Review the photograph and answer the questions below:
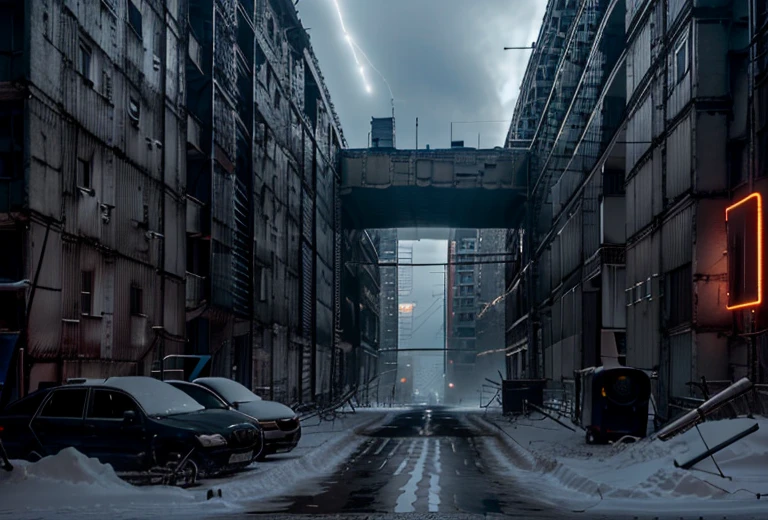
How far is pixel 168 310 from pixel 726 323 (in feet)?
53.5

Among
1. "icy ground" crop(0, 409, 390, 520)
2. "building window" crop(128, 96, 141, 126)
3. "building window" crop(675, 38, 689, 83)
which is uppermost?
"building window" crop(675, 38, 689, 83)

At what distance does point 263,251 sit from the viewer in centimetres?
4116

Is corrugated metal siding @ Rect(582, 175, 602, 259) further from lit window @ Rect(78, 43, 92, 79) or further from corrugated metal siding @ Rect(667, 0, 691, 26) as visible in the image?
lit window @ Rect(78, 43, 92, 79)

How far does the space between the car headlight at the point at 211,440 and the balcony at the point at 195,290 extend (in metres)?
17.0

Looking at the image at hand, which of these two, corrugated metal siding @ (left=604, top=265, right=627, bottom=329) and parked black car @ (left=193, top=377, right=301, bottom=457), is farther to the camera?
corrugated metal siding @ (left=604, top=265, right=627, bottom=329)

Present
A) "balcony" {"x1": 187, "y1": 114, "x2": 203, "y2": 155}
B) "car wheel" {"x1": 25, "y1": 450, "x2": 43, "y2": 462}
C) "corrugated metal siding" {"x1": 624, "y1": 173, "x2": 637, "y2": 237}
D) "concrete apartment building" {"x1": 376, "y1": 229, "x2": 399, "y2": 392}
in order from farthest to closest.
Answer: "concrete apartment building" {"x1": 376, "y1": 229, "x2": 399, "y2": 392}, "balcony" {"x1": 187, "y1": 114, "x2": 203, "y2": 155}, "corrugated metal siding" {"x1": 624, "y1": 173, "x2": 637, "y2": 237}, "car wheel" {"x1": 25, "y1": 450, "x2": 43, "y2": 462}

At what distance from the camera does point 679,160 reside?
952 inches

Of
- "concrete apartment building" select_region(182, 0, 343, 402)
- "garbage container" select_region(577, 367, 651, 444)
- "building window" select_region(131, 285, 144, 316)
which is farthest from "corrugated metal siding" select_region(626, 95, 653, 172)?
"building window" select_region(131, 285, 144, 316)

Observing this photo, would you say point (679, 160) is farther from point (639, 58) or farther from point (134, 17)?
point (134, 17)

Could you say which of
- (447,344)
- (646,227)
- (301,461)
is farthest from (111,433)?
(447,344)

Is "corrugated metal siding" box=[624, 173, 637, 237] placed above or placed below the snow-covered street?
above

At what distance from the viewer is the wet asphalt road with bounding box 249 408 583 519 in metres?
11.8

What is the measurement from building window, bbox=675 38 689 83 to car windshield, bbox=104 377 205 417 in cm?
1513

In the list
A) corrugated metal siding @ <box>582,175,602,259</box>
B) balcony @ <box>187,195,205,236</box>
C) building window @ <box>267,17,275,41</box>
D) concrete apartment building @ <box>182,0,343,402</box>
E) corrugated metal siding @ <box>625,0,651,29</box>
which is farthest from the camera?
building window @ <box>267,17,275,41</box>
